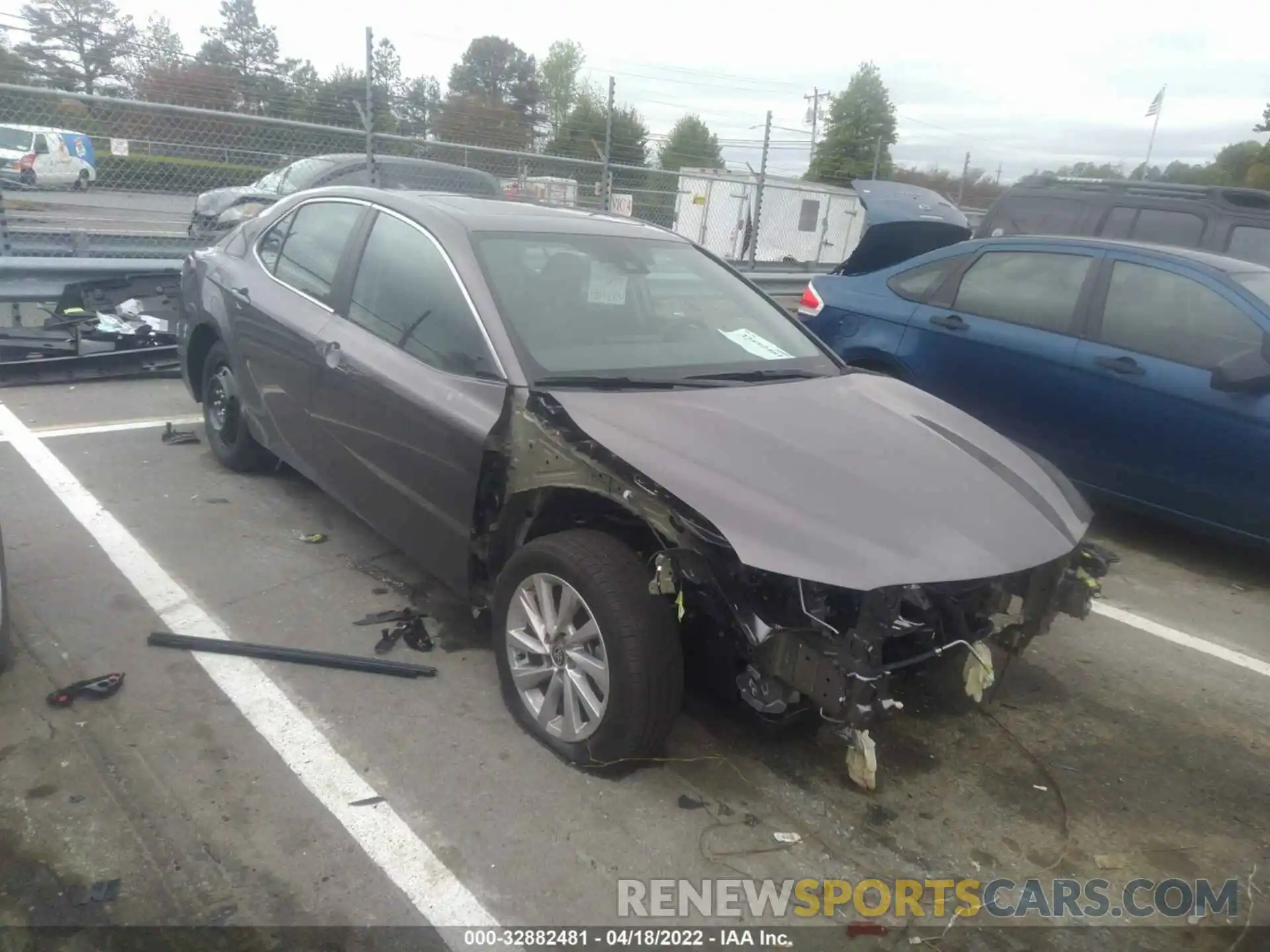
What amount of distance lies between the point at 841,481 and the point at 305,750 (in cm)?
188

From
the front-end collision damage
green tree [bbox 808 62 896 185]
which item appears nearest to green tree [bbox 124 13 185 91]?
the front-end collision damage

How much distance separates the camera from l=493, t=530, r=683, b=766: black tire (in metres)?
2.75

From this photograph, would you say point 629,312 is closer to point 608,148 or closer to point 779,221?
point 608,148

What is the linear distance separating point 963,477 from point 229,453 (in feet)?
13.0

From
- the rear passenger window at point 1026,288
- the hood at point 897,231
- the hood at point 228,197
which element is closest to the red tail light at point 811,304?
the hood at point 897,231

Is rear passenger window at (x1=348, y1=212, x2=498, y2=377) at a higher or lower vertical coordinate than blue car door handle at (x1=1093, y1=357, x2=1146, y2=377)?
A: higher

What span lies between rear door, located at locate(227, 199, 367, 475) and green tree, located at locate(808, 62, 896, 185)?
28.9 metres

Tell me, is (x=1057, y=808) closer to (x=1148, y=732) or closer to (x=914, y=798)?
(x=914, y=798)

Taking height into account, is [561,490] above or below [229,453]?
above

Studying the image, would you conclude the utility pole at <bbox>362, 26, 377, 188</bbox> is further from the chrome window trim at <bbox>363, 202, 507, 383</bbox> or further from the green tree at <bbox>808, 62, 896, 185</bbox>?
the green tree at <bbox>808, 62, 896, 185</bbox>

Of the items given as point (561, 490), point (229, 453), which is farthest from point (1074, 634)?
point (229, 453)

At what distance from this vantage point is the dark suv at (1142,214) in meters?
7.22

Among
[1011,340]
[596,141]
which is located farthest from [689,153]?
[1011,340]

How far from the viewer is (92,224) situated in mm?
8789
